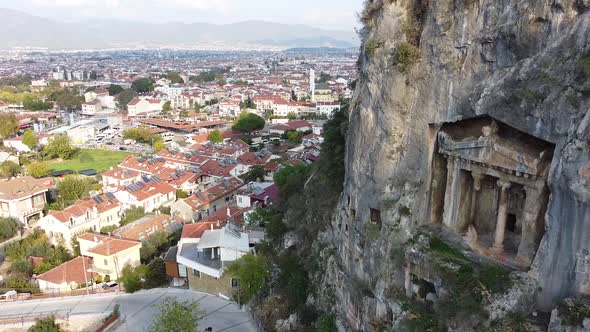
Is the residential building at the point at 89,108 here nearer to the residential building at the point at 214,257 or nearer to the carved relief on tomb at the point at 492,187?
the residential building at the point at 214,257

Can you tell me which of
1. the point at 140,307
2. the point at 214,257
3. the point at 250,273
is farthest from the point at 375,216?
the point at 140,307

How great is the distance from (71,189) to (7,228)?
753cm

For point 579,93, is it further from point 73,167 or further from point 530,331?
point 73,167

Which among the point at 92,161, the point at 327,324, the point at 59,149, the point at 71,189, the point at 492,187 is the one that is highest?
the point at 492,187

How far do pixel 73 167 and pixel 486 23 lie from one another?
2475 inches

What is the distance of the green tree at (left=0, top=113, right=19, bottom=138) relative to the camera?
262 feet

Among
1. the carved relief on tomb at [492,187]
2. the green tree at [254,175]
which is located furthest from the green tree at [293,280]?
the green tree at [254,175]

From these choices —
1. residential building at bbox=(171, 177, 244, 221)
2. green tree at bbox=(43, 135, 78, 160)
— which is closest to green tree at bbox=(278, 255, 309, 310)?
residential building at bbox=(171, 177, 244, 221)

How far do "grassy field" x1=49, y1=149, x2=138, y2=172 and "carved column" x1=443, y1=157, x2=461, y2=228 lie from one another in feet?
184

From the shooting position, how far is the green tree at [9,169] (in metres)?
58.1

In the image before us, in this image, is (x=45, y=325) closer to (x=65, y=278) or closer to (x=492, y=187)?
(x=65, y=278)

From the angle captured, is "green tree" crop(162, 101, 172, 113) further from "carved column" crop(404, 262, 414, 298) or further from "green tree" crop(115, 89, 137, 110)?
"carved column" crop(404, 262, 414, 298)

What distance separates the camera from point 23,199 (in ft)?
149

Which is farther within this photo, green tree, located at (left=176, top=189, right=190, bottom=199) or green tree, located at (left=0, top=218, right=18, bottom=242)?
green tree, located at (left=176, top=189, right=190, bottom=199)
